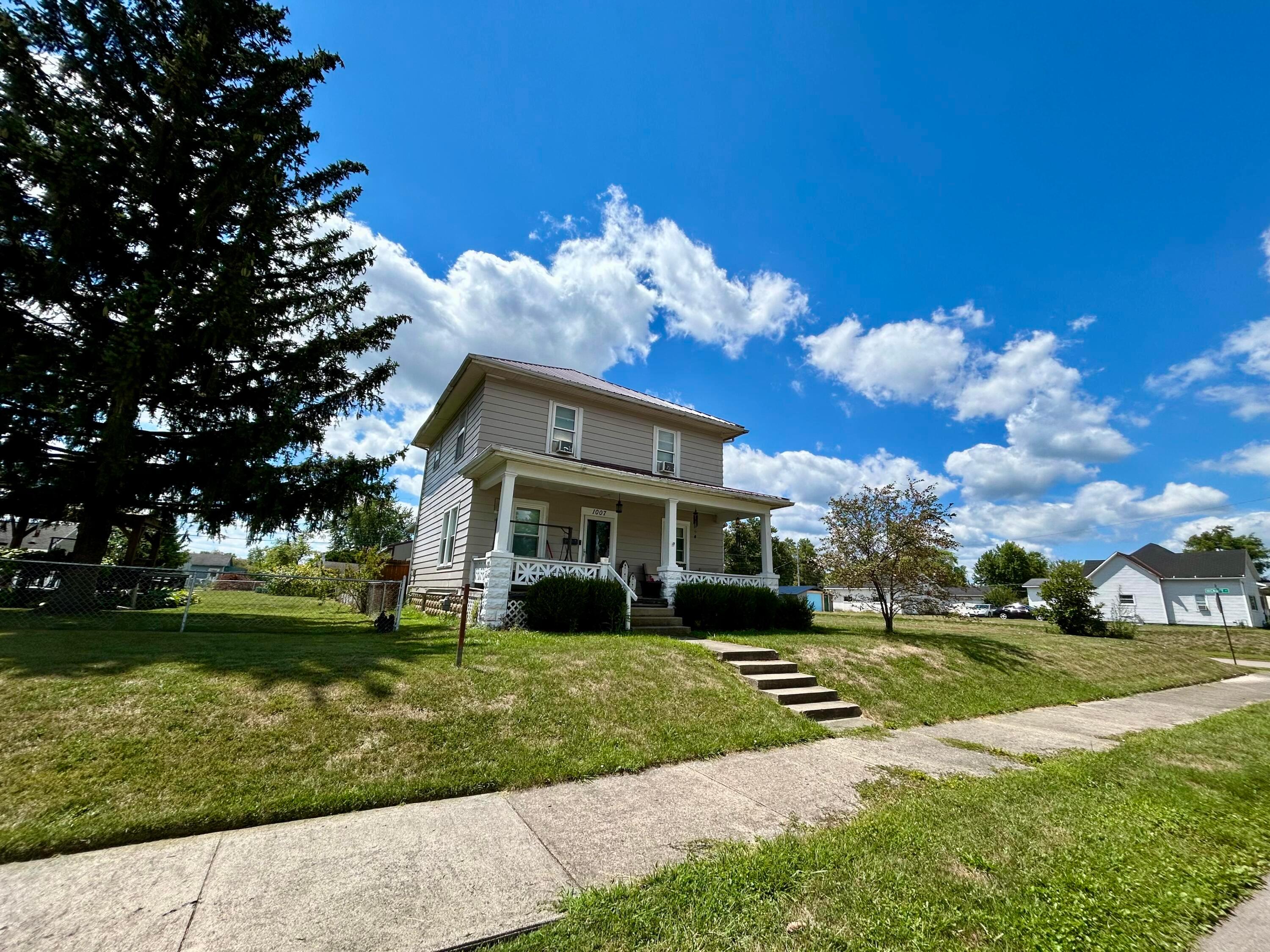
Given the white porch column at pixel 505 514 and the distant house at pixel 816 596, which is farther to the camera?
the distant house at pixel 816 596

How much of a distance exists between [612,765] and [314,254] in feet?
44.6

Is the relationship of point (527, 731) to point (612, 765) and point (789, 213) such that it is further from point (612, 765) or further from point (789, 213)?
point (789, 213)

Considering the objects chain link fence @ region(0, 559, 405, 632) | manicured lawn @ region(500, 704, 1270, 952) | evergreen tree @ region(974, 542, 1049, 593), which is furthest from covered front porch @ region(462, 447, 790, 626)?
evergreen tree @ region(974, 542, 1049, 593)

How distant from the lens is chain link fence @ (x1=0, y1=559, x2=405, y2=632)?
7727mm

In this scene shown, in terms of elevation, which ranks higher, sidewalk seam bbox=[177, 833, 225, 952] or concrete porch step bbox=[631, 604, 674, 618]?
concrete porch step bbox=[631, 604, 674, 618]

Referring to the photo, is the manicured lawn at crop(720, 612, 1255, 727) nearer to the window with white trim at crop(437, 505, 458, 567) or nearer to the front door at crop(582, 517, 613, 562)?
the front door at crop(582, 517, 613, 562)

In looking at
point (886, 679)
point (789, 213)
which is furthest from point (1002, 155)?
point (886, 679)

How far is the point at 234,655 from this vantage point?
601cm

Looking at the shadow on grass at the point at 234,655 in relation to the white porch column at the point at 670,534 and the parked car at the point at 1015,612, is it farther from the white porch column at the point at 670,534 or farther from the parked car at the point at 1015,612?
the parked car at the point at 1015,612

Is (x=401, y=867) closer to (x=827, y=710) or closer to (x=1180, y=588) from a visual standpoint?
(x=827, y=710)

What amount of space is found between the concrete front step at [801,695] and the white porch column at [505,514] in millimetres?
5486

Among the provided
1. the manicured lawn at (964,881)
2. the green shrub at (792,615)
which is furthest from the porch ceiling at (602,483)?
the manicured lawn at (964,881)

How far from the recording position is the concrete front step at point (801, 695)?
23.2 ft

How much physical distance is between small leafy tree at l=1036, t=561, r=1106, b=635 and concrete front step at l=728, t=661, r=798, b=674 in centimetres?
2039
